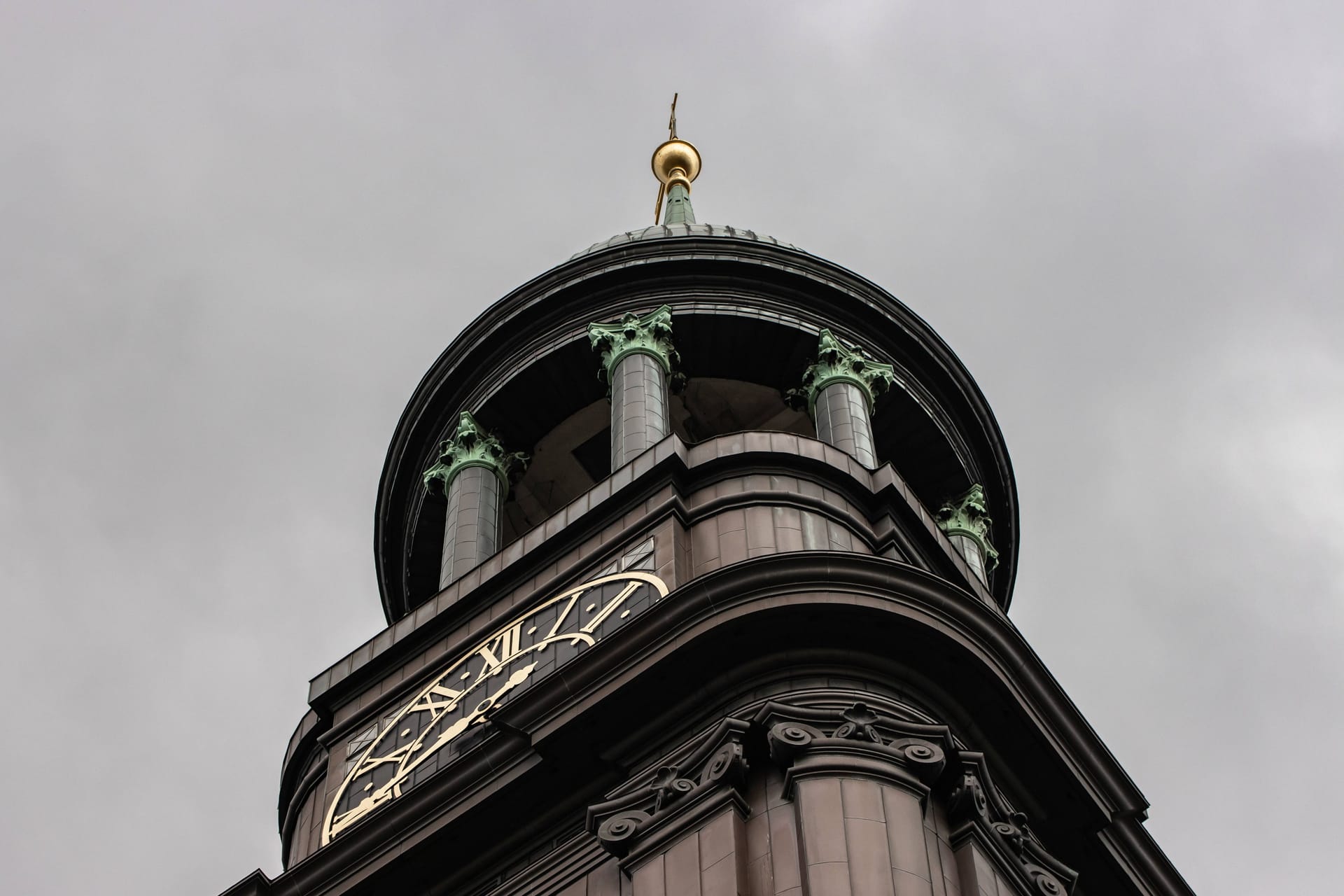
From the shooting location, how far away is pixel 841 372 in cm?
3566

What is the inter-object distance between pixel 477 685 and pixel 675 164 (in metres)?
26.0

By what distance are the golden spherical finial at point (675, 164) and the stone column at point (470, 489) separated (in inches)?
593

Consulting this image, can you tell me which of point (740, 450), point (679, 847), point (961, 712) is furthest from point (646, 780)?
point (740, 450)

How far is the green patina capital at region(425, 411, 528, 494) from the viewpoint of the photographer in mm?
36188

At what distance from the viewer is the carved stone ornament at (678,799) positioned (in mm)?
21797

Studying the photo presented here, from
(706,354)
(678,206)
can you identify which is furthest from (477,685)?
(678,206)

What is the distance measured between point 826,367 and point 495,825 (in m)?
13.4

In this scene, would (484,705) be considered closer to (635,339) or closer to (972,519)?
(635,339)

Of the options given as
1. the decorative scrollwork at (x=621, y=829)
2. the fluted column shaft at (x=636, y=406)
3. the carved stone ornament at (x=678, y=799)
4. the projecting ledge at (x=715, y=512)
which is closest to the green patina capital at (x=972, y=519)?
the fluted column shaft at (x=636, y=406)

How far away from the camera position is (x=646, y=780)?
2294 cm

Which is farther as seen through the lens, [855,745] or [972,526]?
[972,526]

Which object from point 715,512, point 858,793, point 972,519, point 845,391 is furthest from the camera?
point 972,519

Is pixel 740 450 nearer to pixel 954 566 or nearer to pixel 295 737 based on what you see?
pixel 954 566

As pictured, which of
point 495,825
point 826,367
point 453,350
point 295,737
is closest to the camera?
point 495,825
